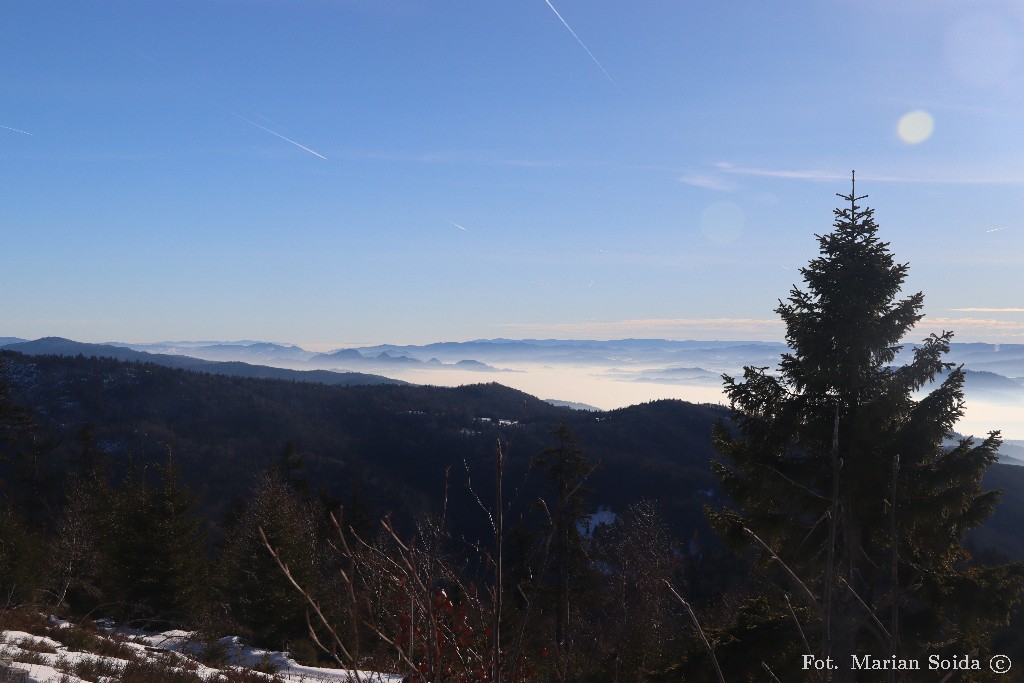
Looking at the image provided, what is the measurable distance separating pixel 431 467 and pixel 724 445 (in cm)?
10405

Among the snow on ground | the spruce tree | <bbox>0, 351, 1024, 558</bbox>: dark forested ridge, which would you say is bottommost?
<bbox>0, 351, 1024, 558</bbox>: dark forested ridge

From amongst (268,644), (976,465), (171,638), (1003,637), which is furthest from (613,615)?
(1003,637)

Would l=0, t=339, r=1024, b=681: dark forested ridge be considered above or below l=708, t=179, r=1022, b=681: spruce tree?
below

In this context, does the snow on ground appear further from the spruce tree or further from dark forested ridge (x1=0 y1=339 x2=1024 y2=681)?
the spruce tree

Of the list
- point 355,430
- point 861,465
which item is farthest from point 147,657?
point 355,430

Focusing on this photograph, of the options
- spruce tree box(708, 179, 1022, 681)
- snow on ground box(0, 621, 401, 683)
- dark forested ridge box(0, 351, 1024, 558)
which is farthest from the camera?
dark forested ridge box(0, 351, 1024, 558)

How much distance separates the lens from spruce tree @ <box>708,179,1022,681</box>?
9039 mm

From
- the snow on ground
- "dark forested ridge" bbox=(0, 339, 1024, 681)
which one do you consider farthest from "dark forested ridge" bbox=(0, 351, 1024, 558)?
the snow on ground

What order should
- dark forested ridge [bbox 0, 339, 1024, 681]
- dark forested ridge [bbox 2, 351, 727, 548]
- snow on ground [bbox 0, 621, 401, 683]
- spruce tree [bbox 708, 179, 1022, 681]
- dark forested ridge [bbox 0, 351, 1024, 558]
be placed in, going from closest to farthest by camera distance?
dark forested ridge [bbox 0, 339, 1024, 681]
snow on ground [bbox 0, 621, 401, 683]
spruce tree [bbox 708, 179, 1022, 681]
dark forested ridge [bbox 0, 351, 1024, 558]
dark forested ridge [bbox 2, 351, 727, 548]

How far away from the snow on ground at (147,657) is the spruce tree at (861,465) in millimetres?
5970

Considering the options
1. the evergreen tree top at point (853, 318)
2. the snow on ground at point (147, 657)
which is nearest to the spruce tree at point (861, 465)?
the evergreen tree top at point (853, 318)

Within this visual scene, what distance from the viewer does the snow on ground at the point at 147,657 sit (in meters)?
7.83

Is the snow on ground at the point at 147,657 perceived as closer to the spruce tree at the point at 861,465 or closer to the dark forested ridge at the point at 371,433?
the spruce tree at the point at 861,465

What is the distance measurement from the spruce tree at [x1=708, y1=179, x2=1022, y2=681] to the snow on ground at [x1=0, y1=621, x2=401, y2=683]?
19.6ft
